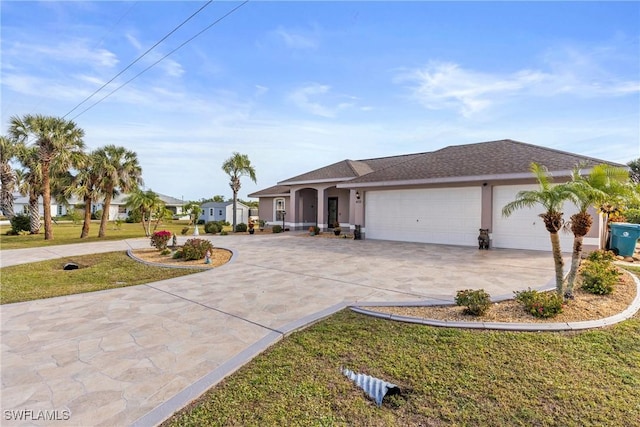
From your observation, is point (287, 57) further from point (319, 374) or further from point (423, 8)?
point (319, 374)

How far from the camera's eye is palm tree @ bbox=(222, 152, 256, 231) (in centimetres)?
2317

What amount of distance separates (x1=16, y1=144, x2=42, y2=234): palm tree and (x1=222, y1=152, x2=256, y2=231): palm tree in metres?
11.3

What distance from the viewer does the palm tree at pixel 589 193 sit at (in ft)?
16.5

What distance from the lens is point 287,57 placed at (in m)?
12.9

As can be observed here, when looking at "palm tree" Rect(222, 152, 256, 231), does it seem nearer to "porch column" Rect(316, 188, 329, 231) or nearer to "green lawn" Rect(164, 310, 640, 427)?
"porch column" Rect(316, 188, 329, 231)

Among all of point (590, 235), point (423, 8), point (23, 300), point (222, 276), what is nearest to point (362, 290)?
point (222, 276)

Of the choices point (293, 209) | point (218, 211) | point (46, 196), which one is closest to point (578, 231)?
point (293, 209)

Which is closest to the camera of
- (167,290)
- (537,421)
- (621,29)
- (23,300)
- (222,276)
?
(537,421)

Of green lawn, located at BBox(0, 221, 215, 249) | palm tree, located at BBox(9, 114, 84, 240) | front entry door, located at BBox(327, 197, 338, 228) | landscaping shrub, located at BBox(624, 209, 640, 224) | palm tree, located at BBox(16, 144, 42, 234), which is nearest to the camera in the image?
Result: landscaping shrub, located at BBox(624, 209, 640, 224)

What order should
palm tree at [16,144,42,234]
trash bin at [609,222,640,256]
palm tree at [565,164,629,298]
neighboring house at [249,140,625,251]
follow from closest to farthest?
palm tree at [565,164,629,298]
trash bin at [609,222,640,256]
neighboring house at [249,140,625,251]
palm tree at [16,144,42,234]

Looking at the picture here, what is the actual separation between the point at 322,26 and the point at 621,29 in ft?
31.3

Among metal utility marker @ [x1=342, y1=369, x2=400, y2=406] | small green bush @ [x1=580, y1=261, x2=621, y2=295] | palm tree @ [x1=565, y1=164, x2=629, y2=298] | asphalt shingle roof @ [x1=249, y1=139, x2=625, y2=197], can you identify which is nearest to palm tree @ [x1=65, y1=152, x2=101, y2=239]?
asphalt shingle roof @ [x1=249, y1=139, x2=625, y2=197]

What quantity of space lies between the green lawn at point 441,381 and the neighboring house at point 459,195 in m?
8.43

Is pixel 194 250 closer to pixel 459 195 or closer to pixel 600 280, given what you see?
pixel 600 280
